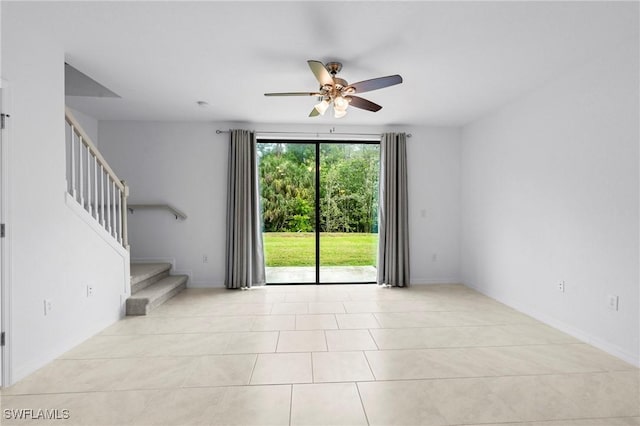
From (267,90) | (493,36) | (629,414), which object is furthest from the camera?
(267,90)

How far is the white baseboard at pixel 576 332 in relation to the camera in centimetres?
253

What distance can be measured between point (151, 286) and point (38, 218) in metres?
2.04

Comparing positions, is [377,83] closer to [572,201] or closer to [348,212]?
[572,201]

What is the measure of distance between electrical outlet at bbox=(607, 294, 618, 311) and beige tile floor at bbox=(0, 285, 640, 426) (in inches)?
15.6

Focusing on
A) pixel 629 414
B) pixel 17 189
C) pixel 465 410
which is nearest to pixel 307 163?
pixel 17 189

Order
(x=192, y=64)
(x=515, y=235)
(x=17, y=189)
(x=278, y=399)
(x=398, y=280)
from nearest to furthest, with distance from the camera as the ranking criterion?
(x=278, y=399), (x=17, y=189), (x=192, y=64), (x=515, y=235), (x=398, y=280)

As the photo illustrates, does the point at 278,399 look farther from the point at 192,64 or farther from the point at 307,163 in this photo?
the point at 307,163

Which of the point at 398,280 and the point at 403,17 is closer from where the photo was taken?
the point at 403,17

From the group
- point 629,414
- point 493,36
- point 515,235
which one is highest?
point 493,36

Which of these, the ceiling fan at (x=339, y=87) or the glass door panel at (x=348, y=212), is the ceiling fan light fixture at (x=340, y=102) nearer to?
the ceiling fan at (x=339, y=87)

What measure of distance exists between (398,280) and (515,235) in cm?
176

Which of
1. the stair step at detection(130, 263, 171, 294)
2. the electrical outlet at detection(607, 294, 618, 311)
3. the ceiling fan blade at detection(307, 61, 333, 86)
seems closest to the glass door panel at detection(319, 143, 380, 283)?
the stair step at detection(130, 263, 171, 294)

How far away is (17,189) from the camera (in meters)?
2.20

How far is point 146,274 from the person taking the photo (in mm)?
4078
